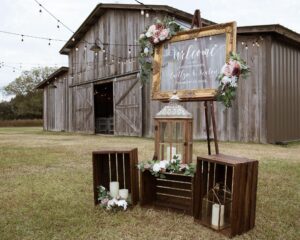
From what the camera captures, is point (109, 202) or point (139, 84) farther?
point (139, 84)

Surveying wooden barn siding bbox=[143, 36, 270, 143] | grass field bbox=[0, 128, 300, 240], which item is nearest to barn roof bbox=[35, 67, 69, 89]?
wooden barn siding bbox=[143, 36, 270, 143]

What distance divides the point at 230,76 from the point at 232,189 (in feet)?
3.66

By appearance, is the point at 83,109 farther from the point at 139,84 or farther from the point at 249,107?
the point at 249,107

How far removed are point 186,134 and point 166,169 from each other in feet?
1.37

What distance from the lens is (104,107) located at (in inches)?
852

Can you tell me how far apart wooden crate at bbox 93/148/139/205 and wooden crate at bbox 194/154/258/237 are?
2.41ft

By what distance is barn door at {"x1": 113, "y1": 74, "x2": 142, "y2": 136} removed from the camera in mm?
12906

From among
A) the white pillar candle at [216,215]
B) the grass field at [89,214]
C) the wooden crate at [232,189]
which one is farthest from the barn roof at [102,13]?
the white pillar candle at [216,215]

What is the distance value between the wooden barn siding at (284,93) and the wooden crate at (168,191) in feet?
23.4

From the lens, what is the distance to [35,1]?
302 inches

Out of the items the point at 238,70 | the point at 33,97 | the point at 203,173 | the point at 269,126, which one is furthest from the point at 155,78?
the point at 33,97

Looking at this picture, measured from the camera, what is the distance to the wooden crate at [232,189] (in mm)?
2768

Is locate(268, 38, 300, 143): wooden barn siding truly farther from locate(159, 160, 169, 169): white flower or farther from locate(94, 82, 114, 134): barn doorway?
locate(94, 82, 114, 134): barn doorway

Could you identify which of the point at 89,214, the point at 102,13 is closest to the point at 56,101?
the point at 102,13
